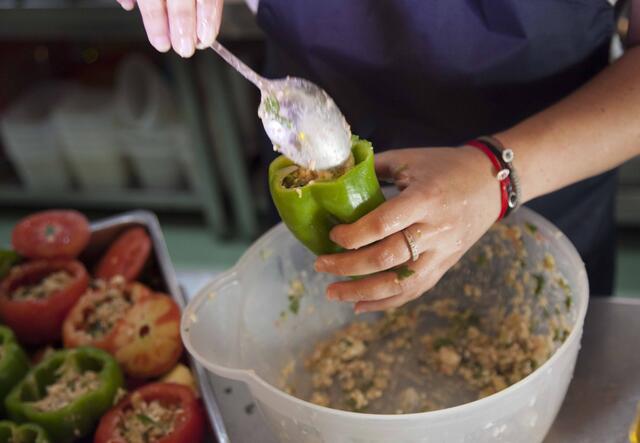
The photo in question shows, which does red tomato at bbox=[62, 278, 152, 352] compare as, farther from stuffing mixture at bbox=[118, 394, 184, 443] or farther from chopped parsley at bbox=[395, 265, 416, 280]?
chopped parsley at bbox=[395, 265, 416, 280]

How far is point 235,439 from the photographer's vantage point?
0.85 metres

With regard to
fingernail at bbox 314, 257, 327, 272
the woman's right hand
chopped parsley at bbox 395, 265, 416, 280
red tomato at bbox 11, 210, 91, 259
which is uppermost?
the woman's right hand

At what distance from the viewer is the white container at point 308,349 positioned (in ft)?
2.24

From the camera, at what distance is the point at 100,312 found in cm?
95

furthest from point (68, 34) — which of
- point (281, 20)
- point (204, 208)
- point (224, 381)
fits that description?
point (224, 381)

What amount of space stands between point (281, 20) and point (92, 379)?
0.54 m

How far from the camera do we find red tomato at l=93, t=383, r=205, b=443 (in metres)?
0.78

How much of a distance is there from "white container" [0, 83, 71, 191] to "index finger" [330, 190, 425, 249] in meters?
1.87

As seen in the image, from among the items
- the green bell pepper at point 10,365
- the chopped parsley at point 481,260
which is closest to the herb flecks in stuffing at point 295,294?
the chopped parsley at point 481,260

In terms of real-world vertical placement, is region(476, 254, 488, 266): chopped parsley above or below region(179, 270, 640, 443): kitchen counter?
above

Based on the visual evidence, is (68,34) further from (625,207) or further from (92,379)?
(625,207)

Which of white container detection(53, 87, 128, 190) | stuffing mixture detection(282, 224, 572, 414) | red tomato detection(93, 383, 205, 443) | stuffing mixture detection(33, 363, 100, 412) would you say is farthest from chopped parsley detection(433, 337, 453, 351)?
white container detection(53, 87, 128, 190)

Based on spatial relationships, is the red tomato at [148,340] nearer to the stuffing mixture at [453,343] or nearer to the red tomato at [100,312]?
the red tomato at [100,312]

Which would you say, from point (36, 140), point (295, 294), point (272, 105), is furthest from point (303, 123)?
point (36, 140)
